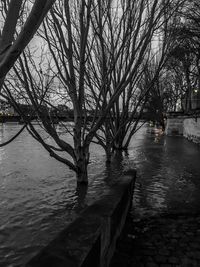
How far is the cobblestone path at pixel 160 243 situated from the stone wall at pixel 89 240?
0.24 m

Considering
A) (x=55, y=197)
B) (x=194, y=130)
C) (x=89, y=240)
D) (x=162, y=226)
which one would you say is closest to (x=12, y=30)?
(x=89, y=240)

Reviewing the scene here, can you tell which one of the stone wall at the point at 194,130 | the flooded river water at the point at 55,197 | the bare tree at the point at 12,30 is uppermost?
the bare tree at the point at 12,30

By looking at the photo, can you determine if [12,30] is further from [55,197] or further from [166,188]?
[166,188]

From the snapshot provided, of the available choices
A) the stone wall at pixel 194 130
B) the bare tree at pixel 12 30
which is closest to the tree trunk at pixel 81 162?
the bare tree at pixel 12 30

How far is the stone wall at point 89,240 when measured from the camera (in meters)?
2.80

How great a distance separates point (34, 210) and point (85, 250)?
4.00 m

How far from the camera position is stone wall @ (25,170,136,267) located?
280 cm

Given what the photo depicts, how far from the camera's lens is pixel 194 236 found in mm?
5008

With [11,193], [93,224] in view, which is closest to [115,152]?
[11,193]

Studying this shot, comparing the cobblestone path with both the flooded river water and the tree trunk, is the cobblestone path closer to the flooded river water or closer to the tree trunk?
the flooded river water

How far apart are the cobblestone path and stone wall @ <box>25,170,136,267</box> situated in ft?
0.78

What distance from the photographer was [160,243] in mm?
4754

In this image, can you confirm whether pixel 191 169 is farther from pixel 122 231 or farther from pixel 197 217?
pixel 122 231

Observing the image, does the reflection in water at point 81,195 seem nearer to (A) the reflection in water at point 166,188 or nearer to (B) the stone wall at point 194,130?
(A) the reflection in water at point 166,188
